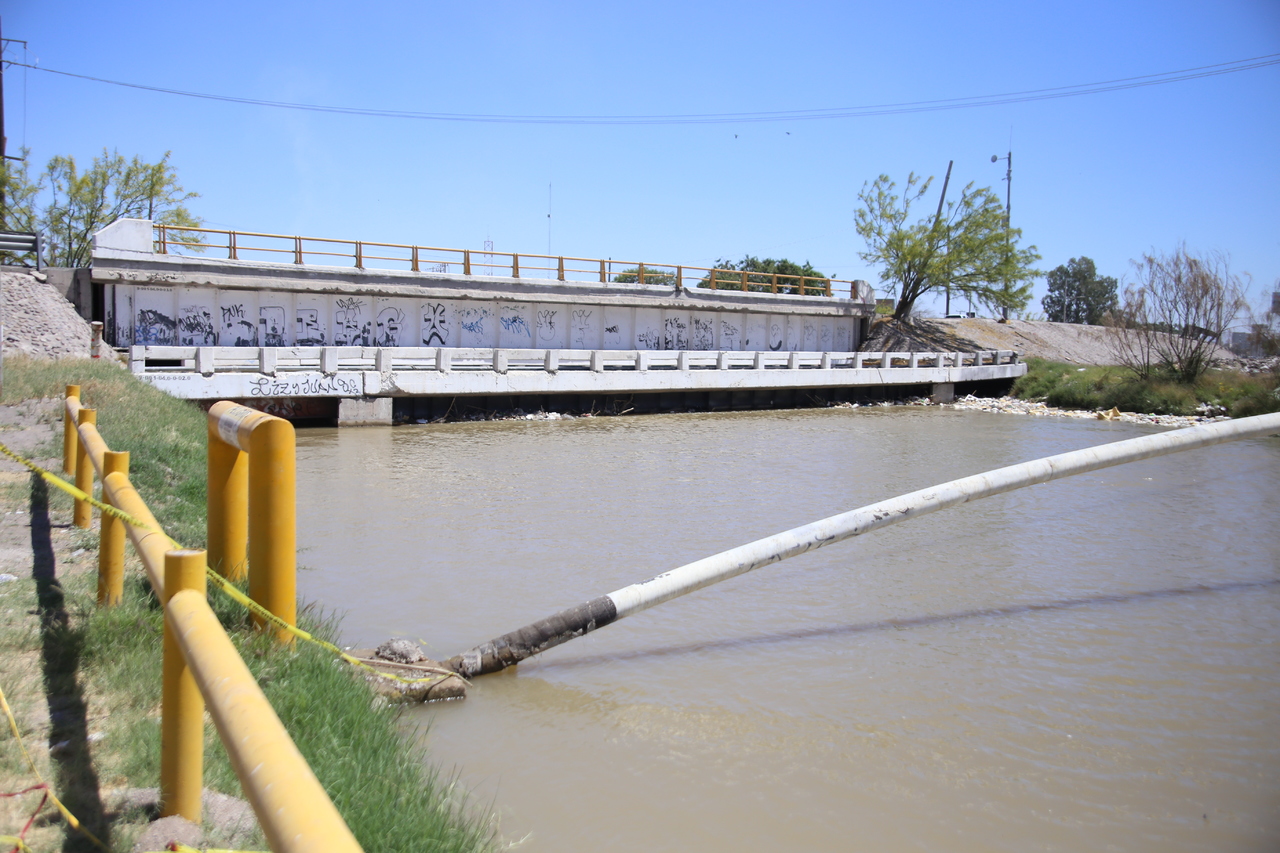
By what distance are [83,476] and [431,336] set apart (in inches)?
949

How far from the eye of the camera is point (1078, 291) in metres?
95.9

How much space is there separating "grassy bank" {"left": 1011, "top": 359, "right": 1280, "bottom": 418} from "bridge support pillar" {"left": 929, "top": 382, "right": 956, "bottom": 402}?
10.9 feet

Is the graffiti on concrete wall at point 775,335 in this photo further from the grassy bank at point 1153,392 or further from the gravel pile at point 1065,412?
the grassy bank at point 1153,392

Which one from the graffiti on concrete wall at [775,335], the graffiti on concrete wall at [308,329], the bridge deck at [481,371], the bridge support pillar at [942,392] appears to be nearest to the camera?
the bridge deck at [481,371]

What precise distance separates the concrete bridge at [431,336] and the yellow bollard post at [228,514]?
16711mm

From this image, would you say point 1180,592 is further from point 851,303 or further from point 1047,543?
point 851,303

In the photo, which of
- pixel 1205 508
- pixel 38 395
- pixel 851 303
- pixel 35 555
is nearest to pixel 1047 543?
Answer: pixel 1205 508

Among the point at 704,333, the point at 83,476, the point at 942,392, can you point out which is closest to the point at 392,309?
the point at 704,333

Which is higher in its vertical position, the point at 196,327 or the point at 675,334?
the point at 675,334

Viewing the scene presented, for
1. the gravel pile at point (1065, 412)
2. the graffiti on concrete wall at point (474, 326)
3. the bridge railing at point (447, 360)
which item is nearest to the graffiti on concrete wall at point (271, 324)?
the bridge railing at point (447, 360)

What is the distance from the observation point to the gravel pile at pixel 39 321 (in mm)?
20094

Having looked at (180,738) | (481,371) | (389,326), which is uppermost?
(389,326)

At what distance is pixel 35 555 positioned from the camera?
5.79 meters

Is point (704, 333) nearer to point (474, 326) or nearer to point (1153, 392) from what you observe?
point (474, 326)
